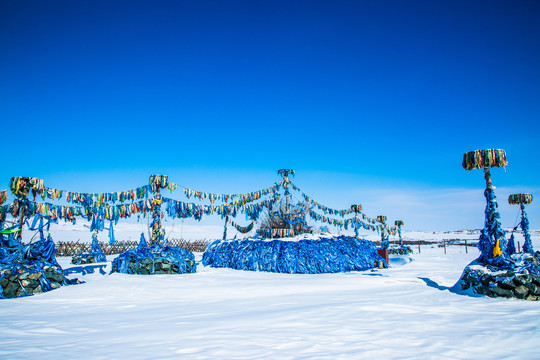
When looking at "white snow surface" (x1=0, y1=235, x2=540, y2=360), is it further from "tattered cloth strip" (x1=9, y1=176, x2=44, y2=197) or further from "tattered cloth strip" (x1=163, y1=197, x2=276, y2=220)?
"tattered cloth strip" (x1=163, y1=197, x2=276, y2=220)

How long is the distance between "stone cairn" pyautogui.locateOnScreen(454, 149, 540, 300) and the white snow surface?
0.42m

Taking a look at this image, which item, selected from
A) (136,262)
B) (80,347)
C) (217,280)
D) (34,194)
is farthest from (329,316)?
(34,194)

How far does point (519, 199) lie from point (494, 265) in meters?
14.7

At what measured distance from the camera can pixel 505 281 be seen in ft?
21.7

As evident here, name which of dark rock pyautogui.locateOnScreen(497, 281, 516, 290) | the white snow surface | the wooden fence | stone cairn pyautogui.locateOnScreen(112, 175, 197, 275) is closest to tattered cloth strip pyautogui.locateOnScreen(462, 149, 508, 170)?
dark rock pyautogui.locateOnScreen(497, 281, 516, 290)

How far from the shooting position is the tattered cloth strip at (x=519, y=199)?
18.3 meters

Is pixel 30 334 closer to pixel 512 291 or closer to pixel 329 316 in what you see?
pixel 329 316

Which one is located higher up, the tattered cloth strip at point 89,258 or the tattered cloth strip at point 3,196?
the tattered cloth strip at point 3,196

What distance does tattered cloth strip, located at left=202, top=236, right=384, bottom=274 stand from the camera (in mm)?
13297

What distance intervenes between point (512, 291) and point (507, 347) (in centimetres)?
399

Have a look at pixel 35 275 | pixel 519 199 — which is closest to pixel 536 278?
pixel 35 275

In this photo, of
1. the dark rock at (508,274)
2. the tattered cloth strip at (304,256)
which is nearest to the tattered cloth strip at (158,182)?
the tattered cloth strip at (304,256)

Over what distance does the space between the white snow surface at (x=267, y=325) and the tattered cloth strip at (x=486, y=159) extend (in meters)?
3.37

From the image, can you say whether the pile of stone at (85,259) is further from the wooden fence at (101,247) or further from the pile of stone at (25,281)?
the pile of stone at (25,281)
